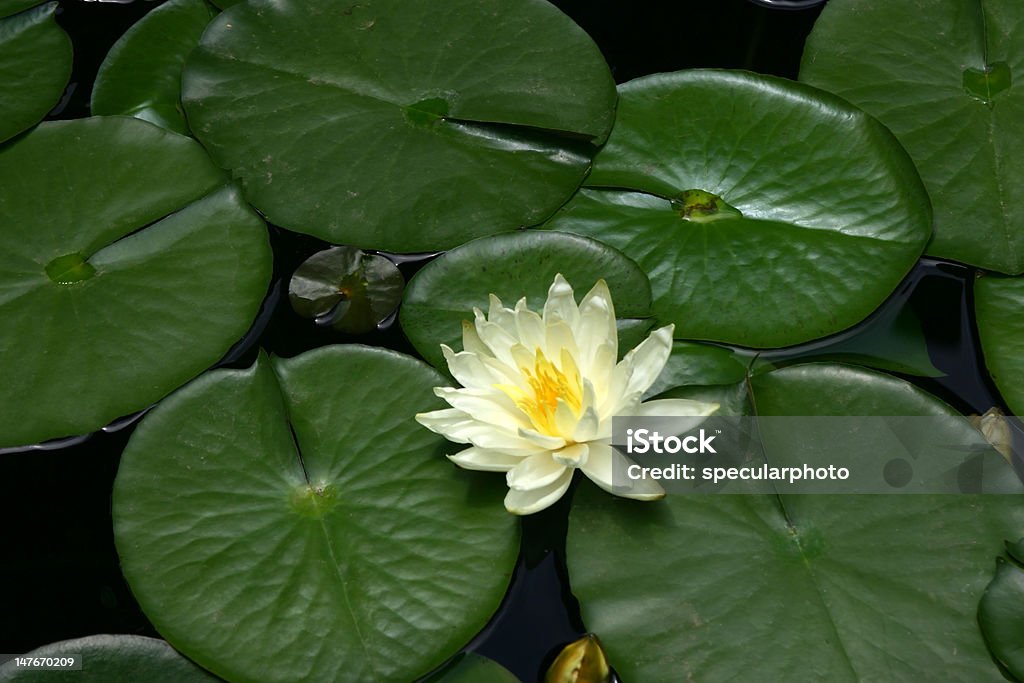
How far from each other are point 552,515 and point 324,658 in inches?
24.3

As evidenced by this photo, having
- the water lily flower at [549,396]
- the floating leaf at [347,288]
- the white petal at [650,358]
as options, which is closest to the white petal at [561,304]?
the water lily flower at [549,396]

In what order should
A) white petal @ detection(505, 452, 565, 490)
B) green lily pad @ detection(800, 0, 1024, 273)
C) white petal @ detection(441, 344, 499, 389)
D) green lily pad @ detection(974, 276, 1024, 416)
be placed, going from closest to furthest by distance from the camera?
white petal @ detection(505, 452, 565, 490) < white petal @ detection(441, 344, 499, 389) < green lily pad @ detection(974, 276, 1024, 416) < green lily pad @ detection(800, 0, 1024, 273)

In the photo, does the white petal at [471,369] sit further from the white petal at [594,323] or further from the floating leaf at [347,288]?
the floating leaf at [347,288]

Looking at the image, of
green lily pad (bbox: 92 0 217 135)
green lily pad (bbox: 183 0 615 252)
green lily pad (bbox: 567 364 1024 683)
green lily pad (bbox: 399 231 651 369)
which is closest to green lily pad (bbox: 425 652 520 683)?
green lily pad (bbox: 567 364 1024 683)

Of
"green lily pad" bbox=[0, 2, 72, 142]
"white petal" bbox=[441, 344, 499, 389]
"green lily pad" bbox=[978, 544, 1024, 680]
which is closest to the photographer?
"green lily pad" bbox=[978, 544, 1024, 680]

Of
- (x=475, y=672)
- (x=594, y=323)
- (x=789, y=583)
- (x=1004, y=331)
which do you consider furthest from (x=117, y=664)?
(x=1004, y=331)

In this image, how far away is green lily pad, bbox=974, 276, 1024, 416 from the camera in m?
2.06

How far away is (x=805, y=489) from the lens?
1867 millimetres

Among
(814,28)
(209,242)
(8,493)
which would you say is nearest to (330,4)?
(209,242)

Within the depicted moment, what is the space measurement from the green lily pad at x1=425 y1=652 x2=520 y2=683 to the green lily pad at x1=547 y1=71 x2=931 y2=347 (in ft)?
2.98

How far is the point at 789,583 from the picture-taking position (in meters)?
1.78

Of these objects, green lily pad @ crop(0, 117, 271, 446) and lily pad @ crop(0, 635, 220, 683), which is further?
Result: green lily pad @ crop(0, 117, 271, 446)

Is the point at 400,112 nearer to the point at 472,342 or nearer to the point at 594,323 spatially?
the point at 472,342

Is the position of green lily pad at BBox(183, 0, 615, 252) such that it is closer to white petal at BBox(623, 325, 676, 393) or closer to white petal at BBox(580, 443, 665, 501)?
white petal at BBox(623, 325, 676, 393)
